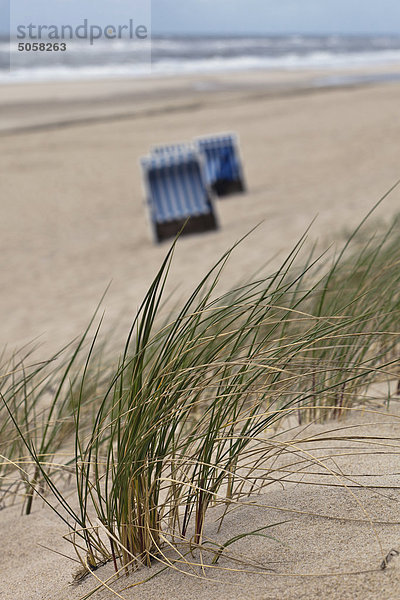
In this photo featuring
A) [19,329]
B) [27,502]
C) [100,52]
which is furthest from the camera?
[100,52]

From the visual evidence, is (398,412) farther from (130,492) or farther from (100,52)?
(100,52)

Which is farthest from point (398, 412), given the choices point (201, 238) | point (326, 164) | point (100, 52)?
point (100, 52)

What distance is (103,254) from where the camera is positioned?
751cm

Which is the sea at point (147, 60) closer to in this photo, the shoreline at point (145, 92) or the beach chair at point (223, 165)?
the shoreline at point (145, 92)

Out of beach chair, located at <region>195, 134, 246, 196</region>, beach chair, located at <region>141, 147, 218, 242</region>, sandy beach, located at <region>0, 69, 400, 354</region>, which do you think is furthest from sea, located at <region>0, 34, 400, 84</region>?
beach chair, located at <region>141, 147, 218, 242</region>

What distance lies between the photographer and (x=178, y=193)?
7.89m

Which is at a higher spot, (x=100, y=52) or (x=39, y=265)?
(x=100, y=52)

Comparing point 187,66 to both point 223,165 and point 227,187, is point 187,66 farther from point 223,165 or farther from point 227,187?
point 227,187

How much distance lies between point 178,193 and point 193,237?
2.10 feet

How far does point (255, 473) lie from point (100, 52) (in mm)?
46142

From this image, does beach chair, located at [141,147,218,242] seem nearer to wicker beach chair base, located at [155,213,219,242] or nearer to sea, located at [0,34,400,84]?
wicker beach chair base, located at [155,213,219,242]

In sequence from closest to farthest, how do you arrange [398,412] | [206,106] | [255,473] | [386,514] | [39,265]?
[386,514], [255,473], [398,412], [39,265], [206,106]

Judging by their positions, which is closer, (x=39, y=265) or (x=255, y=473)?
(x=255, y=473)

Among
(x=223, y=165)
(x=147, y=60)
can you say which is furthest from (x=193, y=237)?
(x=147, y=60)
